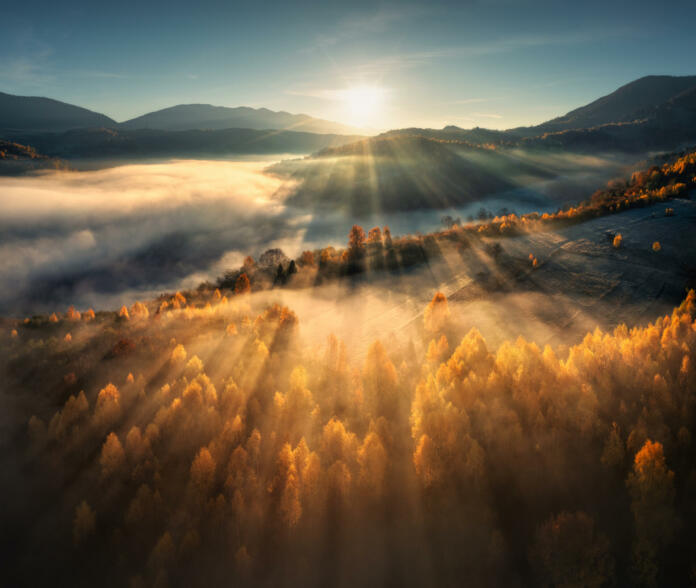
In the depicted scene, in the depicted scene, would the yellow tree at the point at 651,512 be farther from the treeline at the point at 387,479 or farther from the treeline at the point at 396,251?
the treeline at the point at 396,251

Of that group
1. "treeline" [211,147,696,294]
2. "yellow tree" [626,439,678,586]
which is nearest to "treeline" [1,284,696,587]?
"yellow tree" [626,439,678,586]

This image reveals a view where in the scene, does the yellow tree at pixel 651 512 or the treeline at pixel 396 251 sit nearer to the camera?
the yellow tree at pixel 651 512

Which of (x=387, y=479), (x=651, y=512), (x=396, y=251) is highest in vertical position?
(x=396, y=251)

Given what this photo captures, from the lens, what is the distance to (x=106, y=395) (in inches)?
688

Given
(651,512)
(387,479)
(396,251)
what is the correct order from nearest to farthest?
(651,512) < (387,479) < (396,251)

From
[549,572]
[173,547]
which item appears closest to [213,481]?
[173,547]

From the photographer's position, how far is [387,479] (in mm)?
11938

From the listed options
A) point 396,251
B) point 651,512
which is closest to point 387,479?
point 651,512

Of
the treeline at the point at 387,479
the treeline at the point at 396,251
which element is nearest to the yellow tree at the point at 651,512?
the treeline at the point at 387,479

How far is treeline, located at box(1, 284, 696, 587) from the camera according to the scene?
954cm

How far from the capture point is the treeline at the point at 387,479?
9539 mm

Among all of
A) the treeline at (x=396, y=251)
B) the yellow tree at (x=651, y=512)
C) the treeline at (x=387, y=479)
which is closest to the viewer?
the yellow tree at (x=651, y=512)

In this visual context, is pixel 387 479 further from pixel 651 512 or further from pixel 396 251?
pixel 396 251

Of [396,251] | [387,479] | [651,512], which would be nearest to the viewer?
[651,512]
